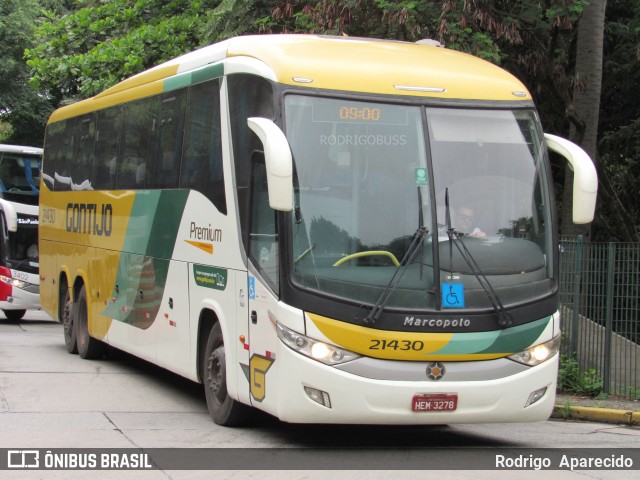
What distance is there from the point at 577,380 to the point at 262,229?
651 centimetres

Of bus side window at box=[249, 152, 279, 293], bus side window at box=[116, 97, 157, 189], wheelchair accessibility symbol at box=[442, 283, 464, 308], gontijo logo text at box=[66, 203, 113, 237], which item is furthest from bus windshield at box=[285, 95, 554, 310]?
gontijo logo text at box=[66, 203, 113, 237]

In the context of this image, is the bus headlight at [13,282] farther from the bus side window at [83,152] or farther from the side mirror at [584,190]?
the side mirror at [584,190]

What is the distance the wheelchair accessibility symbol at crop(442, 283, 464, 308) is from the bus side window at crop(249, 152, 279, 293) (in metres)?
1.37

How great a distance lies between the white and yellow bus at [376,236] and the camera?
8406mm

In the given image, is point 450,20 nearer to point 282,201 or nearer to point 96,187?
point 96,187

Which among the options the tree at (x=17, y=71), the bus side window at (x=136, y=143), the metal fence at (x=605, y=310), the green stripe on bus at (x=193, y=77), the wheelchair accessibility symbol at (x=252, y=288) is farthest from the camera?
the tree at (x=17, y=71)

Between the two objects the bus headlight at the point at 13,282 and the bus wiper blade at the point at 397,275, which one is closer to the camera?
the bus wiper blade at the point at 397,275

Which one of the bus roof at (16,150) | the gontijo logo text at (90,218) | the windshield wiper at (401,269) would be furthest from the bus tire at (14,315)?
the windshield wiper at (401,269)

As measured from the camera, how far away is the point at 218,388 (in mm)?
10180

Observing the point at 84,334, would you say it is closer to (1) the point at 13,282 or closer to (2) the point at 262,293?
(1) the point at 13,282

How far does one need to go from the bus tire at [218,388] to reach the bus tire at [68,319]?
6330 mm

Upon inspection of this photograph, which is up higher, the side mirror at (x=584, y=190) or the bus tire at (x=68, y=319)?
the side mirror at (x=584, y=190)

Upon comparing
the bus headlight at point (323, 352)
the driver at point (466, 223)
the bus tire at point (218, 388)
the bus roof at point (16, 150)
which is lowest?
the bus tire at point (218, 388)

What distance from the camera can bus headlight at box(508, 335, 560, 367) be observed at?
348 inches
